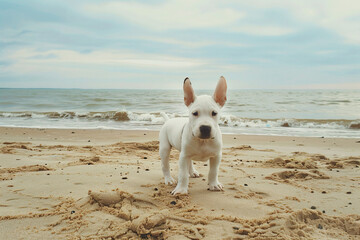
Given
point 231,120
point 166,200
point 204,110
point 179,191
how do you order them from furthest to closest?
point 231,120
point 179,191
point 166,200
point 204,110

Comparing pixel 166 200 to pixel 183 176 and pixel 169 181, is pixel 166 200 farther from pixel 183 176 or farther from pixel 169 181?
pixel 169 181

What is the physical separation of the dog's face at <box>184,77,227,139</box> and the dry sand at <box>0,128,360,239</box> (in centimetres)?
95

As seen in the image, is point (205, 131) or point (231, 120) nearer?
point (205, 131)

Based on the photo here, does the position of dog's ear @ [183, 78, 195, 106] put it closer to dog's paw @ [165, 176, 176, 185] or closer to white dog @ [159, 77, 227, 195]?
white dog @ [159, 77, 227, 195]

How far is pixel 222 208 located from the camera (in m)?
3.70

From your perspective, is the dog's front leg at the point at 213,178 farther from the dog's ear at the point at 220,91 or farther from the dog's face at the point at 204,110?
the dog's ear at the point at 220,91

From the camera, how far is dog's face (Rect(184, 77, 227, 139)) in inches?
143

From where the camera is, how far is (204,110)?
148 inches

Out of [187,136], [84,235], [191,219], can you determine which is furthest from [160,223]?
[187,136]

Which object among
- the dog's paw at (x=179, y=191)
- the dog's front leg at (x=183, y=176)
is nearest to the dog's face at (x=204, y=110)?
the dog's front leg at (x=183, y=176)

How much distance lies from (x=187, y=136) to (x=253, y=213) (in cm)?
129

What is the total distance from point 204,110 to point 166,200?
1.30m

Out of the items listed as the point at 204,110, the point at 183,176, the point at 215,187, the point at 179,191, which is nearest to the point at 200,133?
the point at 204,110

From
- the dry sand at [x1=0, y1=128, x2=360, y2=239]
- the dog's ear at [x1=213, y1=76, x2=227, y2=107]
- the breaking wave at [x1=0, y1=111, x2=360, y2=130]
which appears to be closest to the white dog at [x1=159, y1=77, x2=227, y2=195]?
the dog's ear at [x1=213, y1=76, x2=227, y2=107]
